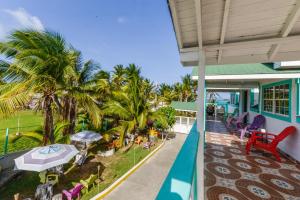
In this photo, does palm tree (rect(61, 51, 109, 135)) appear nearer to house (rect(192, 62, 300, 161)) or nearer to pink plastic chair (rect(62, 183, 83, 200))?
pink plastic chair (rect(62, 183, 83, 200))

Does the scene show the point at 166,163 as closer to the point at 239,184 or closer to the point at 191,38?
the point at 239,184

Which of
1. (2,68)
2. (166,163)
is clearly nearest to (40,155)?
(2,68)

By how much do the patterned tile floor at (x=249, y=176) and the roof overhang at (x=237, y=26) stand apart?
311 centimetres

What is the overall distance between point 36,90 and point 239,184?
298 inches

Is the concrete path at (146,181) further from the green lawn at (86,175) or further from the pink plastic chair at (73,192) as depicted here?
the pink plastic chair at (73,192)

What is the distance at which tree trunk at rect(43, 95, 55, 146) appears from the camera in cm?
691

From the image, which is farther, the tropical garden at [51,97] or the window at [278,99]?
the window at [278,99]

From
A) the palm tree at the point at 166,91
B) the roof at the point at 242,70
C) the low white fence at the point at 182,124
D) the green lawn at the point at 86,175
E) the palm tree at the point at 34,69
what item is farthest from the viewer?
the palm tree at the point at 166,91

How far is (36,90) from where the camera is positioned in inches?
249

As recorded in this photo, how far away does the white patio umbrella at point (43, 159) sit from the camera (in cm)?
579

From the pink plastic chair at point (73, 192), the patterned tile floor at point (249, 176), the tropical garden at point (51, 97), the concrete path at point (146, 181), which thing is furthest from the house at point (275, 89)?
the pink plastic chair at point (73, 192)

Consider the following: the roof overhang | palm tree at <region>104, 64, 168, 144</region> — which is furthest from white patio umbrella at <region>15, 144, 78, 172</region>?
the roof overhang

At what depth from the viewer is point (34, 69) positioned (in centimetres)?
619

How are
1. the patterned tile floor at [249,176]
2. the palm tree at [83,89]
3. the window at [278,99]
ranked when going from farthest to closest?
1. the palm tree at [83,89]
2. the window at [278,99]
3. the patterned tile floor at [249,176]
